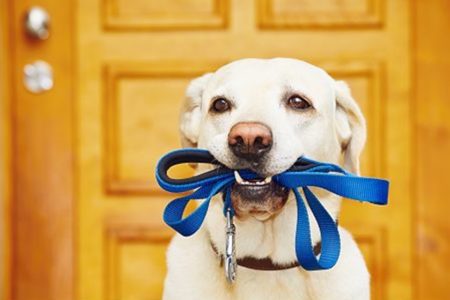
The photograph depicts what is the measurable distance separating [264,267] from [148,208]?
99 centimetres

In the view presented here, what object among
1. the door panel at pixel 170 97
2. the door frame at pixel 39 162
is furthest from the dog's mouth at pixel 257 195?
the door frame at pixel 39 162

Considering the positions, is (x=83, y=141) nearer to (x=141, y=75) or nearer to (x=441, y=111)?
(x=141, y=75)

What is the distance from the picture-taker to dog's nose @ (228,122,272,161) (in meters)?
1.31

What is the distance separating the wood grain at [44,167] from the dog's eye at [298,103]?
107 centimetres

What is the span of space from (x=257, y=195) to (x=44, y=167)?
3.98 ft

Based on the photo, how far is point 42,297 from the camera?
2.42m

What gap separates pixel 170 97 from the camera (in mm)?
2408

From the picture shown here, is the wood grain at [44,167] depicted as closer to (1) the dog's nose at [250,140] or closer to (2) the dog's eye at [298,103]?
(2) the dog's eye at [298,103]

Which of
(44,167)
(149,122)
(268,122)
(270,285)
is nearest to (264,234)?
(270,285)

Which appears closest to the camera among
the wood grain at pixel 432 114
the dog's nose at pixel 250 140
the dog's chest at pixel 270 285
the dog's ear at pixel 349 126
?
the dog's nose at pixel 250 140

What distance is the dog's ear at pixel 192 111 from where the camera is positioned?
1651 mm

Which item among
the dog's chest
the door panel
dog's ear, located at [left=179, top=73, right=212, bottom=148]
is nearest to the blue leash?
the dog's chest

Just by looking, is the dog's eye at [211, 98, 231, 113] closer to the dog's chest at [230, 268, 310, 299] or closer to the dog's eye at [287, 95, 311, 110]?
the dog's eye at [287, 95, 311, 110]

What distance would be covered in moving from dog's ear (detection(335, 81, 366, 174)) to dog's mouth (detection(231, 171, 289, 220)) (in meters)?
0.26
